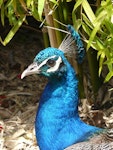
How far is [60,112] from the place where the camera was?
206 cm

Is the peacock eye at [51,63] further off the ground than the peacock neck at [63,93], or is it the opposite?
the peacock eye at [51,63]

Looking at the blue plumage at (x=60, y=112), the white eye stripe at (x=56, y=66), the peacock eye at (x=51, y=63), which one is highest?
the peacock eye at (x=51, y=63)

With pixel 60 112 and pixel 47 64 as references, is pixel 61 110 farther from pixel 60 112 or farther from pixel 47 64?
pixel 47 64

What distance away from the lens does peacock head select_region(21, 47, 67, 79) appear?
78.0 inches

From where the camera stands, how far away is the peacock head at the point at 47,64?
6.50 feet

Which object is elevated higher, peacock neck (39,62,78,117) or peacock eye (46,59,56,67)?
peacock eye (46,59,56,67)

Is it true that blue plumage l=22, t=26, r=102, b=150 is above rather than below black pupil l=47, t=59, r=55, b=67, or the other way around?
below

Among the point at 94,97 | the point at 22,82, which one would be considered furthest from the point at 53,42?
the point at 22,82

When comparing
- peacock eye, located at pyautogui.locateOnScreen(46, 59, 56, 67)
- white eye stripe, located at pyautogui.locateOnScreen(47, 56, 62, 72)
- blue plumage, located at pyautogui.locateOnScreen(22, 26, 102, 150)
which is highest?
peacock eye, located at pyautogui.locateOnScreen(46, 59, 56, 67)

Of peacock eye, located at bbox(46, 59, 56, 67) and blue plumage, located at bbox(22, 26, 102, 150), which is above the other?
peacock eye, located at bbox(46, 59, 56, 67)

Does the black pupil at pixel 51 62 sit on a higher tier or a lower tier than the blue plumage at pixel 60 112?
higher

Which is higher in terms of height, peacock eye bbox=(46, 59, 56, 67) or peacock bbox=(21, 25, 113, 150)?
peacock eye bbox=(46, 59, 56, 67)

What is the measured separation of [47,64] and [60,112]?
20cm

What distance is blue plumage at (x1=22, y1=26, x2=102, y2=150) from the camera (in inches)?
79.7
